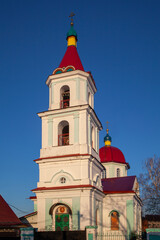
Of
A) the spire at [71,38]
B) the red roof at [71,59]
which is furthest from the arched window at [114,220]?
the spire at [71,38]

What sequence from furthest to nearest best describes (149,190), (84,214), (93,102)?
A: (149,190) < (93,102) < (84,214)

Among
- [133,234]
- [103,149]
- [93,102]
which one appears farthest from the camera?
[103,149]

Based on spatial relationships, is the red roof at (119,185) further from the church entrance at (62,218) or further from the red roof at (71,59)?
the red roof at (71,59)

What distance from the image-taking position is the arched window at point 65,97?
20.2 metres

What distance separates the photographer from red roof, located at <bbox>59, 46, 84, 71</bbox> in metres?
20.9

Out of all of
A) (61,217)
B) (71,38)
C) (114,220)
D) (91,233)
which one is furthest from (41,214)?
(71,38)

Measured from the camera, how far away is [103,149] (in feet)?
110

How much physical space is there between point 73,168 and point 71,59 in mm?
7918

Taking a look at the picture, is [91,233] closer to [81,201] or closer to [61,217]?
[81,201]

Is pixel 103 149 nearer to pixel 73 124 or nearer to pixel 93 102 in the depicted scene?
pixel 93 102

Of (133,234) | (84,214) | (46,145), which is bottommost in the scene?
(133,234)

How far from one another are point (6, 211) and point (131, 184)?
9.39 m

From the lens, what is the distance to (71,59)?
69.7ft

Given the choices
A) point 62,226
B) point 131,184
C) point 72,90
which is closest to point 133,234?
point 131,184
